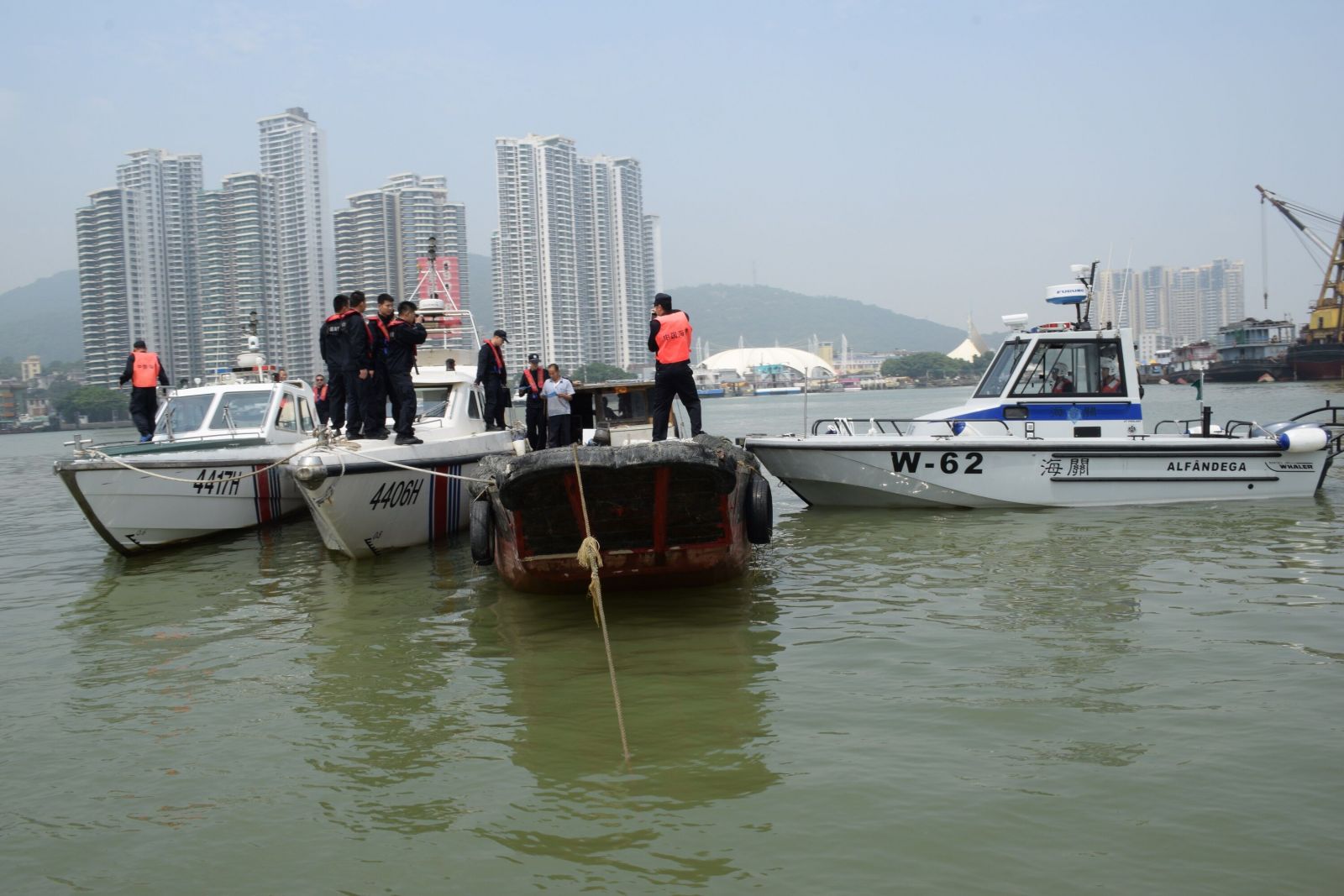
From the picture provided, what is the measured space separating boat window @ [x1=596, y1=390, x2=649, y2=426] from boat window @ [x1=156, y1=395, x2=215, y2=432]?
210 inches

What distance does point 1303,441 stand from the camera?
524 inches

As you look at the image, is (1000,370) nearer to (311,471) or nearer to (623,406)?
(623,406)

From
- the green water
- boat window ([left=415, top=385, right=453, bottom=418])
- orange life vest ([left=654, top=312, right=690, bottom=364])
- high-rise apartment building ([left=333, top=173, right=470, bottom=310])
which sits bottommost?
the green water

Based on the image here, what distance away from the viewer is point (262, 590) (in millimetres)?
10344

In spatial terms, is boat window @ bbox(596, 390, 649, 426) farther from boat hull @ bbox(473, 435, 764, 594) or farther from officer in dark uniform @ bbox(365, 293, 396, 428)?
boat hull @ bbox(473, 435, 764, 594)

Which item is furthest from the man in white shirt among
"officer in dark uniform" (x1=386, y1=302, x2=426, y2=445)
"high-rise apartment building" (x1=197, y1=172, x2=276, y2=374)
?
"high-rise apartment building" (x1=197, y1=172, x2=276, y2=374)

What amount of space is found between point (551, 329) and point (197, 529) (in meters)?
38.1

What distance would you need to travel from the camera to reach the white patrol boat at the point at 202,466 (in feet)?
38.8

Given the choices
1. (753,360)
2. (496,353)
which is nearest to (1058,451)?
(496,353)

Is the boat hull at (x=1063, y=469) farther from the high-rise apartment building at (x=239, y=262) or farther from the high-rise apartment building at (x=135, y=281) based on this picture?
the high-rise apartment building at (x=135, y=281)

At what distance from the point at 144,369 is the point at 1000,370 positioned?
37.7ft

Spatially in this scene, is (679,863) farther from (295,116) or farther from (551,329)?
(295,116)

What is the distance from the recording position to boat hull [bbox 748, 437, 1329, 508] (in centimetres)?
1327

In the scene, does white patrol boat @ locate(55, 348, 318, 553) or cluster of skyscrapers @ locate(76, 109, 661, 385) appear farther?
cluster of skyscrapers @ locate(76, 109, 661, 385)
